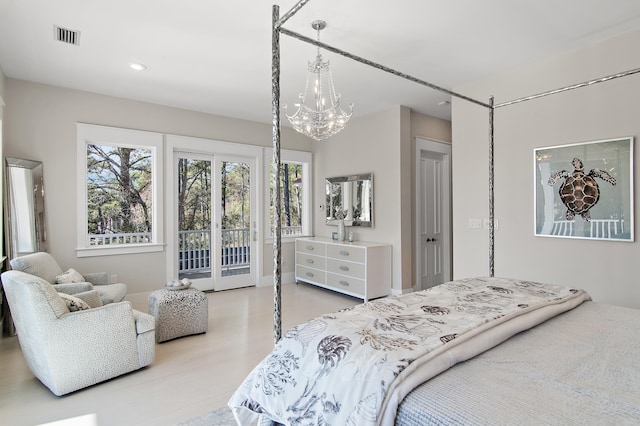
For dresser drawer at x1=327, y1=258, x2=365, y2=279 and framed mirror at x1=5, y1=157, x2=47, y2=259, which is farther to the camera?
dresser drawer at x1=327, y1=258, x2=365, y2=279

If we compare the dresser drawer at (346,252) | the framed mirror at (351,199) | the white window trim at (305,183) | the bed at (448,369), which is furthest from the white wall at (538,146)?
the white window trim at (305,183)

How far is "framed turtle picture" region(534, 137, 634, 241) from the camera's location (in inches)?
111

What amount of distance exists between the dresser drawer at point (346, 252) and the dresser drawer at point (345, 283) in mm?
276

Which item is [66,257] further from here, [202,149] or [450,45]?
[450,45]

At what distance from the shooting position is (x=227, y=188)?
17.7 feet

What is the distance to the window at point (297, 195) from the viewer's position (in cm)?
606

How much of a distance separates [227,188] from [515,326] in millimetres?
4660

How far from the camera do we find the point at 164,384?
246 cm

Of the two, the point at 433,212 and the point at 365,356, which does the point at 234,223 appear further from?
the point at 365,356

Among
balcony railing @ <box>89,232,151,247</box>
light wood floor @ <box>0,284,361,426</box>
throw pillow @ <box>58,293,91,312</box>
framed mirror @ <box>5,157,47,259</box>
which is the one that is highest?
framed mirror @ <box>5,157,47,259</box>

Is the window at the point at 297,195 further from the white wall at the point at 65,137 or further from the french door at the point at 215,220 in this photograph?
the white wall at the point at 65,137

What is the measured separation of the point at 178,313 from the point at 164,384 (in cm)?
89

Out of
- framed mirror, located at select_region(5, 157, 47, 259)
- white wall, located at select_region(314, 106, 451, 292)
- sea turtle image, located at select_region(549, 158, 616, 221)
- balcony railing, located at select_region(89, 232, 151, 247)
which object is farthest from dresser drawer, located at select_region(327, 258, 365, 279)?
framed mirror, located at select_region(5, 157, 47, 259)

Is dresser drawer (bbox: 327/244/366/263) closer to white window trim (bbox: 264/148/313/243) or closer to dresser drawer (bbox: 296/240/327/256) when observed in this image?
dresser drawer (bbox: 296/240/327/256)
